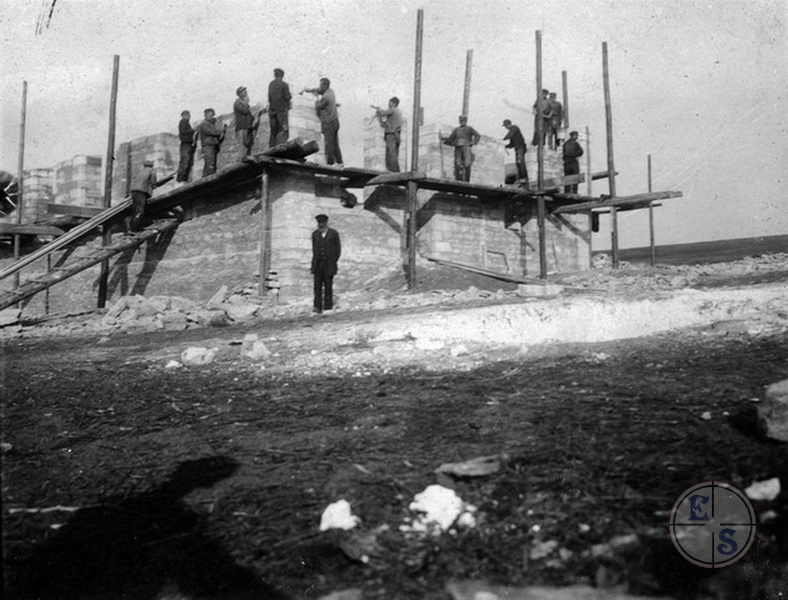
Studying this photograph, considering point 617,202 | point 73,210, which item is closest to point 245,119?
point 73,210

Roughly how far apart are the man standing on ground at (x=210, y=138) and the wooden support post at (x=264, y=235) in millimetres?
1867

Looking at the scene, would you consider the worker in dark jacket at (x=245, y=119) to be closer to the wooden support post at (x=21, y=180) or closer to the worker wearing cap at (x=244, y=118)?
the worker wearing cap at (x=244, y=118)

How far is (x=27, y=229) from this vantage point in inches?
624

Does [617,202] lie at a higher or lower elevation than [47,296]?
higher

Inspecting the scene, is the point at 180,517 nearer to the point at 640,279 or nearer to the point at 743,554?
the point at 743,554

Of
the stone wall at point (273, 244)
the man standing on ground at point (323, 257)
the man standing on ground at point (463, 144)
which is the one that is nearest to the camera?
the man standing on ground at point (323, 257)

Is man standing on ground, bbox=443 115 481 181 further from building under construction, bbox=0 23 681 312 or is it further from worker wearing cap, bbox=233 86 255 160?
worker wearing cap, bbox=233 86 255 160

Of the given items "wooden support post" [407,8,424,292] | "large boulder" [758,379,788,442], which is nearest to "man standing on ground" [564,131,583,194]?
"wooden support post" [407,8,424,292]

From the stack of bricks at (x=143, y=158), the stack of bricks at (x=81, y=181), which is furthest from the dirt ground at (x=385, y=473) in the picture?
the stack of bricks at (x=81, y=181)

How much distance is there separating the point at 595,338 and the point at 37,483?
17.0 feet

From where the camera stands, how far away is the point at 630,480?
9.35 ft

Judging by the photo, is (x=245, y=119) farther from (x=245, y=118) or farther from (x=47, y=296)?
(x=47, y=296)

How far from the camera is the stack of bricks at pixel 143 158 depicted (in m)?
14.7

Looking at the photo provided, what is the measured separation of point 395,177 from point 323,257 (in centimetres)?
297
